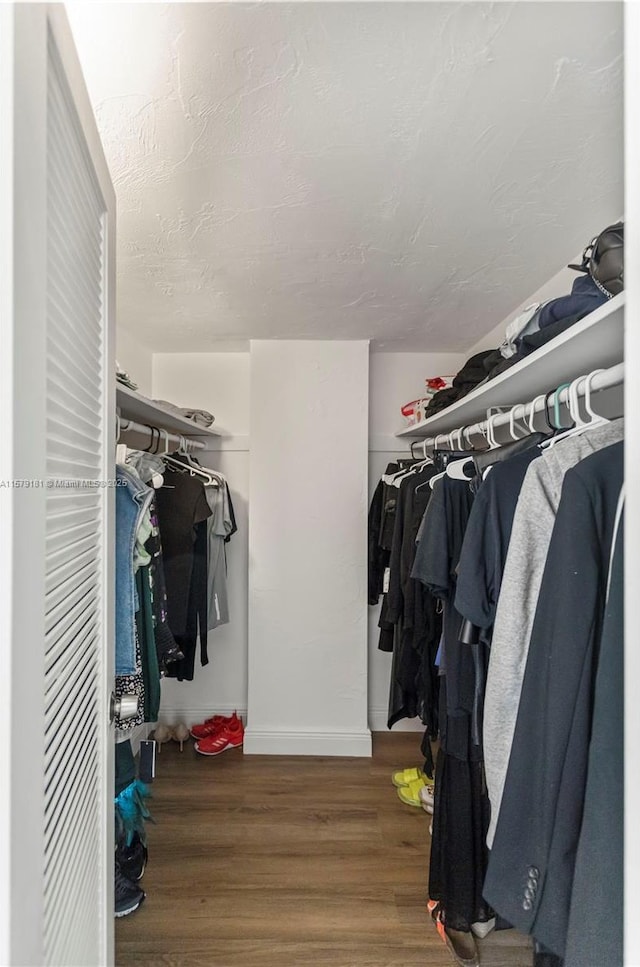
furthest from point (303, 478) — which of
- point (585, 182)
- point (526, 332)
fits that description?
point (585, 182)

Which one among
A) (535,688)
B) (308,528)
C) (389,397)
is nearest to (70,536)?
(535,688)

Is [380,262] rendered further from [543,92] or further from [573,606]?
[573,606]

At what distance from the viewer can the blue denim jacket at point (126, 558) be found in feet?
4.04

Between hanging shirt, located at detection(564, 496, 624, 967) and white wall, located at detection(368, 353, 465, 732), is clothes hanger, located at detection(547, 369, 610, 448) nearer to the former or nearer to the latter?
hanging shirt, located at detection(564, 496, 624, 967)

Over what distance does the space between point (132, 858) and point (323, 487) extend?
1.73 m

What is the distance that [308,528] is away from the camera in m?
2.60

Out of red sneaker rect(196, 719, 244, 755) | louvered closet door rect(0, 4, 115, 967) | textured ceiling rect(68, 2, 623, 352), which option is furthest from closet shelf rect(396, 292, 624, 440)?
red sneaker rect(196, 719, 244, 755)

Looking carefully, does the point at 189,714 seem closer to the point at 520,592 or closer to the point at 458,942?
A: the point at 458,942

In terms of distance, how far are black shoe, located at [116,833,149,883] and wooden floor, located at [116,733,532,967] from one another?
0.38 ft

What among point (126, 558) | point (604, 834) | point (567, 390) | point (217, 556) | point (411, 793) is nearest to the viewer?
point (604, 834)

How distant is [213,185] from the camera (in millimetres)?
1262

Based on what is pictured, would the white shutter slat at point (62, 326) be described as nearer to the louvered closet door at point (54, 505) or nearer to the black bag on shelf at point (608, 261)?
the louvered closet door at point (54, 505)

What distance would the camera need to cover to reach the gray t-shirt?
93cm

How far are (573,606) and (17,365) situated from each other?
0.80 metres
